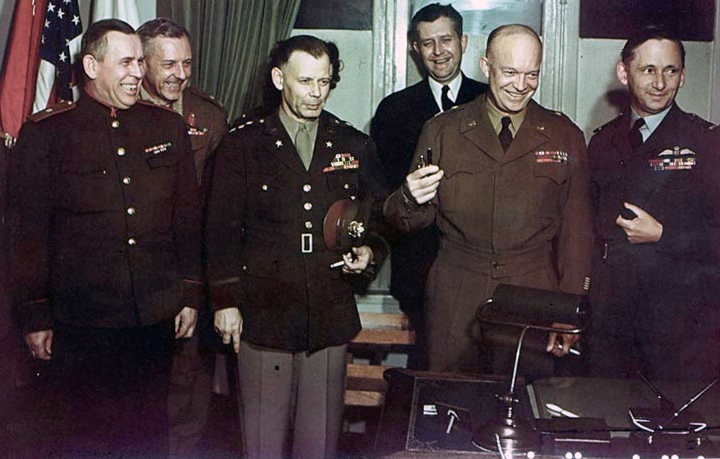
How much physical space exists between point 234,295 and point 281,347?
9.9 inches

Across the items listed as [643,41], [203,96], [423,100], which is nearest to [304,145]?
[203,96]

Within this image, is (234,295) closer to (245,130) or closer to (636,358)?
(245,130)

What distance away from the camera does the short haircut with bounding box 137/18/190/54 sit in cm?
328

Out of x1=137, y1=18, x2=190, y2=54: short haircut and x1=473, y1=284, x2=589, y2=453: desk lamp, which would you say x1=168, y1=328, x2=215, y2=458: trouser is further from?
x1=473, y1=284, x2=589, y2=453: desk lamp

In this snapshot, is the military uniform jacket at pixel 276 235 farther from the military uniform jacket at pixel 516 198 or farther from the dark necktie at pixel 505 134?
the dark necktie at pixel 505 134

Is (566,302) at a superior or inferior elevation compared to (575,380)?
superior

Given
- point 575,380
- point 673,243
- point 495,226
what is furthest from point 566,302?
point 673,243

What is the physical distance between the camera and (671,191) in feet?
10.3

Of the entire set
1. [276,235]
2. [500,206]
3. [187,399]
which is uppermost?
[500,206]

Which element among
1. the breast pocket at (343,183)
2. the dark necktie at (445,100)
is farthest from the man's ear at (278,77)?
the dark necktie at (445,100)

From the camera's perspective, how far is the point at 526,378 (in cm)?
224

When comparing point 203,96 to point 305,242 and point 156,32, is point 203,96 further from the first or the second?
point 305,242

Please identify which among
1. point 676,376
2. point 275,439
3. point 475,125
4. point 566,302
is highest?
point 475,125

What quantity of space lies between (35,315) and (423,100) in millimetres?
1877
